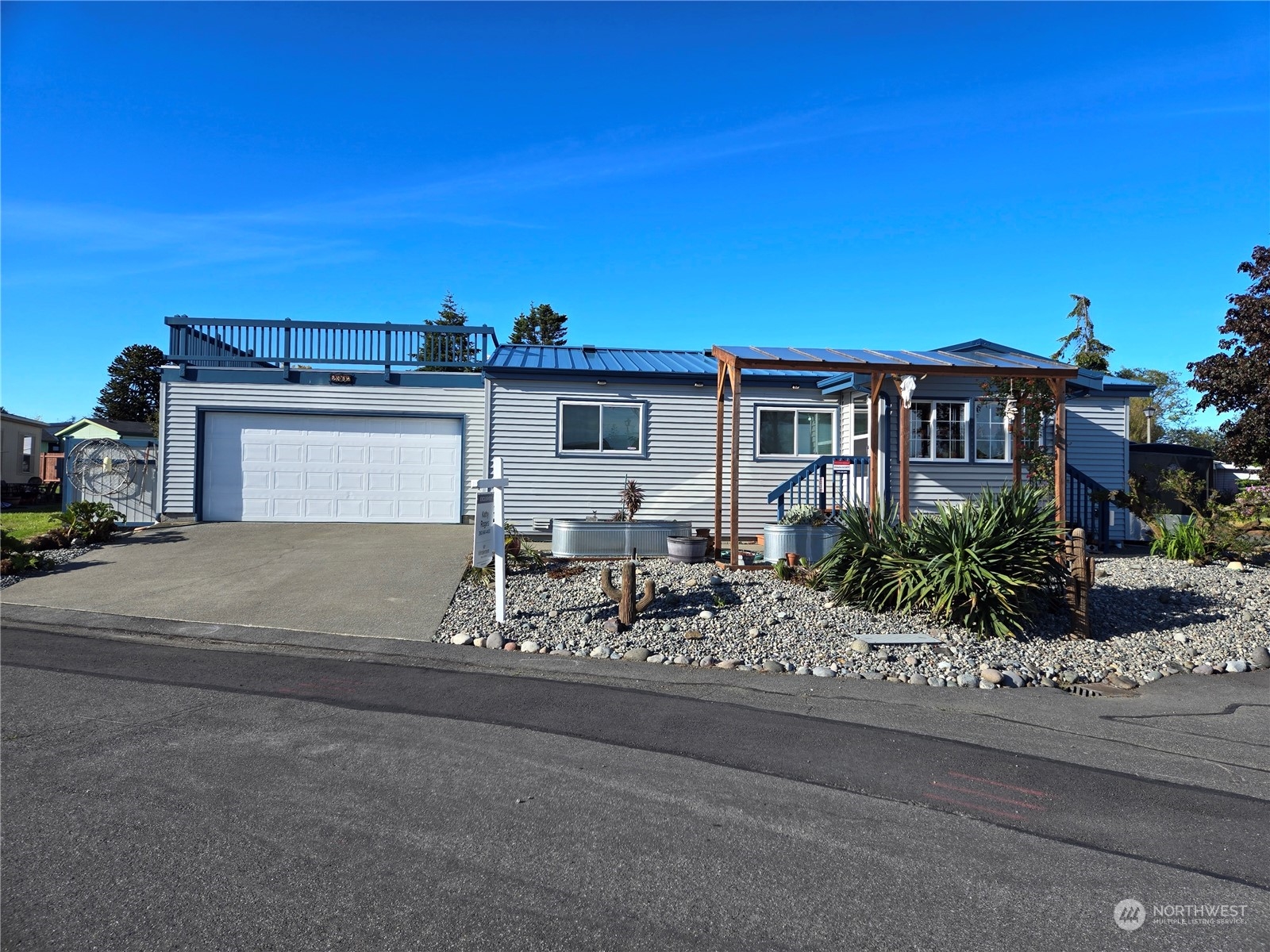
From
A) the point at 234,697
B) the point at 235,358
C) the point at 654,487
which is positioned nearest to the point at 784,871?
the point at 234,697

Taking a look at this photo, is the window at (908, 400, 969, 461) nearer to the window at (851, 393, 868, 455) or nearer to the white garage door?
the window at (851, 393, 868, 455)

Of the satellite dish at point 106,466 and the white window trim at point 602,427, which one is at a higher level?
the white window trim at point 602,427

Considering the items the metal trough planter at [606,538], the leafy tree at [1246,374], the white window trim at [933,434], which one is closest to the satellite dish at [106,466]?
the metal trough planter at [606,538]

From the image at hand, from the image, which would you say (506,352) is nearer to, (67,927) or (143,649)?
(143,649)

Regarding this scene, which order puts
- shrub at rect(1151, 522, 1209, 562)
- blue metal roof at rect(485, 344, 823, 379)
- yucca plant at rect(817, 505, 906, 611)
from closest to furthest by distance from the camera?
yucca plant at rect(817, 505, 906, 611) < shrub at rect(1151, 522, 1209, 562) < blue metal roof at rect(485, 344, 823, 379)

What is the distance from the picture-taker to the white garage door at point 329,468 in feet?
52.2

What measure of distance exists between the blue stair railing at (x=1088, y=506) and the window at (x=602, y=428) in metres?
7.40

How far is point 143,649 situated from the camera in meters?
7.40

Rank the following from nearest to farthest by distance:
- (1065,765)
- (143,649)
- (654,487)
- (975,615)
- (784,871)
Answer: (784,871) → (1065,765) → (143,649) → (975,615) → (654,487)

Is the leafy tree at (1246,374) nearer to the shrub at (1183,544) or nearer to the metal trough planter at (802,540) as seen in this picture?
the shrub at (1183,544)

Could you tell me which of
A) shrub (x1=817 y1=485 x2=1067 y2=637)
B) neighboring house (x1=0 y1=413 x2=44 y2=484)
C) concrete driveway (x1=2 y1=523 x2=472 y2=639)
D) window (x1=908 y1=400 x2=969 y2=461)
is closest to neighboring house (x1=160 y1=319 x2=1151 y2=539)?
window (x1=908 y1=400 x2=969 y2=461)

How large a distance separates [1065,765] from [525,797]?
10.2 ft

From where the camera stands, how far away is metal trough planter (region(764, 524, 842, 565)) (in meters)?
11.3

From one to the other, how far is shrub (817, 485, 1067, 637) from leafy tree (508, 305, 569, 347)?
30.8 metres
